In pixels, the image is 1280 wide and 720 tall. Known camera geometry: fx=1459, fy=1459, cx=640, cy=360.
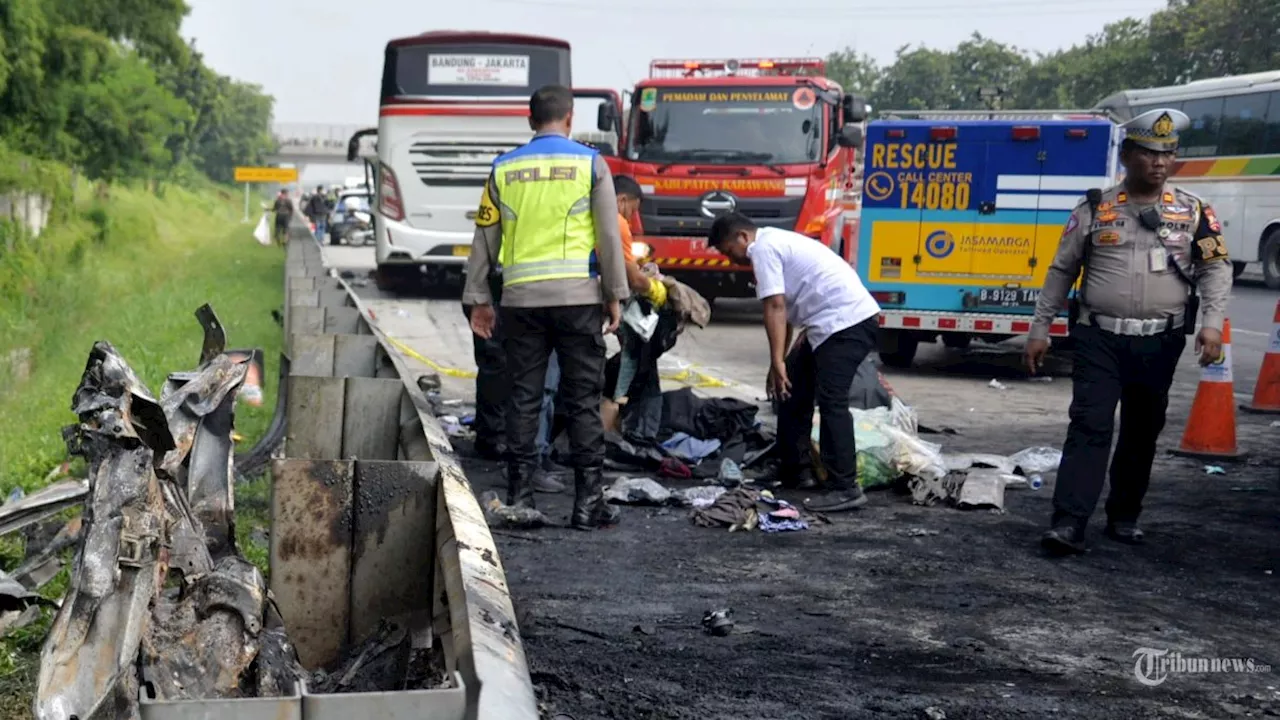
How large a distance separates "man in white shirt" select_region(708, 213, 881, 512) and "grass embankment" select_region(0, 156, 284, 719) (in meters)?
2.67

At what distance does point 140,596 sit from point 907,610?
2839mm

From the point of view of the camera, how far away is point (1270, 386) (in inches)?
423

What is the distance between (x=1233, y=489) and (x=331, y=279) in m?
9.08

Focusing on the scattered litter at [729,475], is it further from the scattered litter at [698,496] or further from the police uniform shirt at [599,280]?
the police uniform shirt at [599,280]

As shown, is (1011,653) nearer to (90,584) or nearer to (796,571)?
(796,571)

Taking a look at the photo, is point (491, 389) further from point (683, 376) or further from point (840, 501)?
point (683, 376)

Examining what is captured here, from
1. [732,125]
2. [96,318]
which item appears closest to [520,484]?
[732,125]

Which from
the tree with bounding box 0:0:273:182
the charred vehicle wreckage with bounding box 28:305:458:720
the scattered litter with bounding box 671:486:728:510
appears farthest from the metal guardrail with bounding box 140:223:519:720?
the tree with bounding box 0:0:273:182

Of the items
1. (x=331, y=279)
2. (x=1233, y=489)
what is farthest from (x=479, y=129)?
(x=1233, y=489)

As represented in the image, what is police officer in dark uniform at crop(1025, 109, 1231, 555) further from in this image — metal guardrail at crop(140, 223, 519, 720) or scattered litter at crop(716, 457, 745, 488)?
metal guardrail at crop(140, 223, 519, 720)

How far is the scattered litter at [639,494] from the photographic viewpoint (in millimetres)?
7352

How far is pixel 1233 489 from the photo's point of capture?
7816 millimetres

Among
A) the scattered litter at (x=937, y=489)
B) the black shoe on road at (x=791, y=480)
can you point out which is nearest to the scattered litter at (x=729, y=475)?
the black shoe on road at (x=791, y=480)

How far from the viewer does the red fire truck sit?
17.4 meters
